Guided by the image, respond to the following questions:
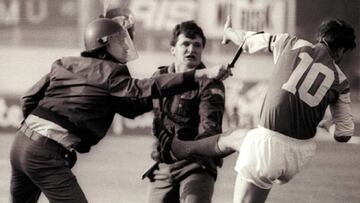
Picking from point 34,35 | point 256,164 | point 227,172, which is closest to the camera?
point 256,164

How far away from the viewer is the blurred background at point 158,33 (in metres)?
7.43

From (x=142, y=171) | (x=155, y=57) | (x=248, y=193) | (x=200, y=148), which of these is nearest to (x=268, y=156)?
(x=248, y=193)

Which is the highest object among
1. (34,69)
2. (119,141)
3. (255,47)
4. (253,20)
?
(255,47)

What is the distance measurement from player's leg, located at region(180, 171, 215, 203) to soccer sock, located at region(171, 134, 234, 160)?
0.38 feet

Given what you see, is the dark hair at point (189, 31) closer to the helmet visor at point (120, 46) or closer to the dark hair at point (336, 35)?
the helmet visor at point (120, 46)

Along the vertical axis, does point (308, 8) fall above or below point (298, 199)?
above

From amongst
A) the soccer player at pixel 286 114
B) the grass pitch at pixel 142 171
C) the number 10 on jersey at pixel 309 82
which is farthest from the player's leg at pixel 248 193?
the grass pitch at pixel 142 171

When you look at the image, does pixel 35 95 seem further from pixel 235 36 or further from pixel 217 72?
pixel 235 36

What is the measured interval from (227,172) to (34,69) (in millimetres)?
2195

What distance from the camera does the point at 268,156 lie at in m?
4.17

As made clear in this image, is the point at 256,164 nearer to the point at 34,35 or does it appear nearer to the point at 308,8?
the point at 308,8

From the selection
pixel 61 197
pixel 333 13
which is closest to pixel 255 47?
pixel 61 197

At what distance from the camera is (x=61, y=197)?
155 inches

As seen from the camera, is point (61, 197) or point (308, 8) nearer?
point (61, 197)
